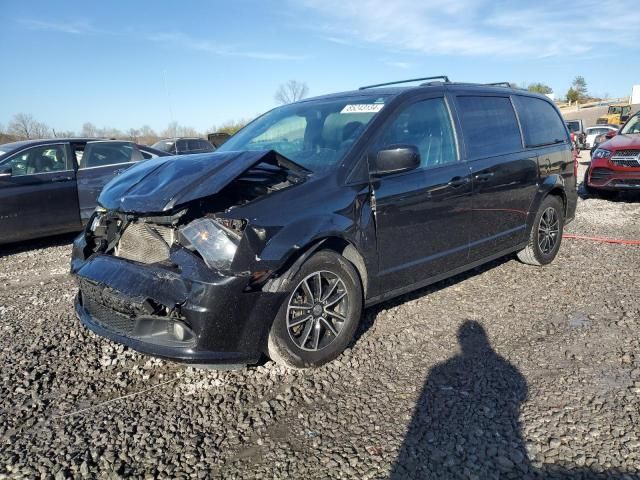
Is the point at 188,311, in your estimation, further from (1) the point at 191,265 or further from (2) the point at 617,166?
(2) the point at 617,166

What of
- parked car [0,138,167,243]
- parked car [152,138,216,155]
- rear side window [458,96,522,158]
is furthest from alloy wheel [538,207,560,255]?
parked car [152,138,216,155]

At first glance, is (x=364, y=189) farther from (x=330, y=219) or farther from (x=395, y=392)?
(x=395, y=392)

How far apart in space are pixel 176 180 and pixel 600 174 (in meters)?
8.98

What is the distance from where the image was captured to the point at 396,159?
128 inches

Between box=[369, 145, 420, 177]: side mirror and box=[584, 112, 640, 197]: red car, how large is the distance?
738cm

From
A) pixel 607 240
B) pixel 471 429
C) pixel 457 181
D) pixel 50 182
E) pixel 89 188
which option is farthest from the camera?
pixel 89 188

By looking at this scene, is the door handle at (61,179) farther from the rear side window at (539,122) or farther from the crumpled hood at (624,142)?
the crumpled hood at (624,142)

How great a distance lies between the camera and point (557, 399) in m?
2.73

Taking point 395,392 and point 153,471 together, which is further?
point 395,392

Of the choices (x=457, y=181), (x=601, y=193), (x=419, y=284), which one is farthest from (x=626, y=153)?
(x=419, y=284)

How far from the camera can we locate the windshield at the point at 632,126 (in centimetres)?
984

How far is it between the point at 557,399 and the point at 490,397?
37 cm

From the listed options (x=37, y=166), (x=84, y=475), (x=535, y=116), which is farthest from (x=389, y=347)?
(x=37, y=166)

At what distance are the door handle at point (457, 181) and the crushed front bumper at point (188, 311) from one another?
186 cm
